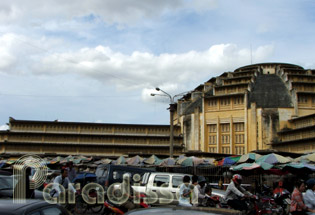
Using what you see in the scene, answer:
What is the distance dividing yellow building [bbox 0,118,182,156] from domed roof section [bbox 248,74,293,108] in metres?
16.8

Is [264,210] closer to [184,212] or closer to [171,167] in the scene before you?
[184,212]

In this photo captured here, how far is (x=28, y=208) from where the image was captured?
5.35 m

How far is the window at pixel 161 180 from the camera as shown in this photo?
620 inches

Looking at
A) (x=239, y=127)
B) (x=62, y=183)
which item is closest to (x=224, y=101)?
(x=239, y=127)

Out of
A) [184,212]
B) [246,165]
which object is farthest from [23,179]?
[246,165]

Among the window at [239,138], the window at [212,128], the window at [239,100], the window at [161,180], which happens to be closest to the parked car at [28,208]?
the window at [161,180]

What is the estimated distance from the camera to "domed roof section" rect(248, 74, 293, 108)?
67.8 m

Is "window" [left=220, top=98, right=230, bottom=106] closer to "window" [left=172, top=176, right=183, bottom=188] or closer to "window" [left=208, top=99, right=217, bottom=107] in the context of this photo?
"window" [left=208, top=99, right=217, bottom=107]

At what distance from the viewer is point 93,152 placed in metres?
73.2

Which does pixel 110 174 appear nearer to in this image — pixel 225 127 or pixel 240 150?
pixel 240 150

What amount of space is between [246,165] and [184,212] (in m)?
18.5

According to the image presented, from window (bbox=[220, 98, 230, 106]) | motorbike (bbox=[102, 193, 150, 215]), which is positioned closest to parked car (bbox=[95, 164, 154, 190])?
motorbike (bbox=[102, 193, 150, 215])

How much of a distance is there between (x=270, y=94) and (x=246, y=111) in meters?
6.62

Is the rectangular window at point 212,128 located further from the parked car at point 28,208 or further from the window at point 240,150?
the parked car at point 28,208
